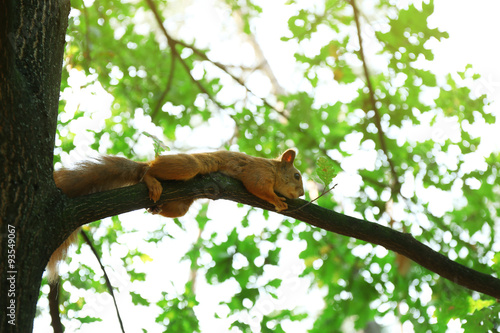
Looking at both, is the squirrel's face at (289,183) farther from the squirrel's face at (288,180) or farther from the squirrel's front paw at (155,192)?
the squirrel's front paw at (155,192)

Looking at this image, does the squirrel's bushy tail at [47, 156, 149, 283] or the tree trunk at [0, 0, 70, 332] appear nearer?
the tree trunk at [0, 0, 70, 332]

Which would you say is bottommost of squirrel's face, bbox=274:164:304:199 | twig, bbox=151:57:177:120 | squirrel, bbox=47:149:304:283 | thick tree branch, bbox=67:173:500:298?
thick tree branch, bbox=67:173:500:298

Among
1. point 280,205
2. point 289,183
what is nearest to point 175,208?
point 280,205

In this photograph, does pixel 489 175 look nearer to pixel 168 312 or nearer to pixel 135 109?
pixel 168 312

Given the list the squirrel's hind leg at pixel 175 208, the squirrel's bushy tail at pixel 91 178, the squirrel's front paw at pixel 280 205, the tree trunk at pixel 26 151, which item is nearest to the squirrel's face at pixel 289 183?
the squirrel's front paw at pixel 280 205

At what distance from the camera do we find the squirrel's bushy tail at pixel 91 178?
9.99 feet

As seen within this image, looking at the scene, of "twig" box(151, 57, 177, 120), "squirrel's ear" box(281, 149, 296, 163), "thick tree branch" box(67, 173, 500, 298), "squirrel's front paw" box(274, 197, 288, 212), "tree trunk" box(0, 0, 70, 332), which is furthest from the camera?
"twig" box(151, 57, 177, 120)

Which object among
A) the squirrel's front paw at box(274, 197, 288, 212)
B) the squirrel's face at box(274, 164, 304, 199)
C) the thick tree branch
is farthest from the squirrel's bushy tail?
the squirrel's face at box(274, 164, 304, 199)

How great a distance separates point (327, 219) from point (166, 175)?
4.17 feet

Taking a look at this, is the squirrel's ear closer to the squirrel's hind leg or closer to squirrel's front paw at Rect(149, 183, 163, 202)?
the squirrel's hind leg

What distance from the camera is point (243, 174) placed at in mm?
3996

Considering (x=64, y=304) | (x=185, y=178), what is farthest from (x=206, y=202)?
(x=185, y=178)

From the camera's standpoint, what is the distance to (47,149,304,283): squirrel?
311cm

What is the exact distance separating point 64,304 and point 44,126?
10.7 ft
